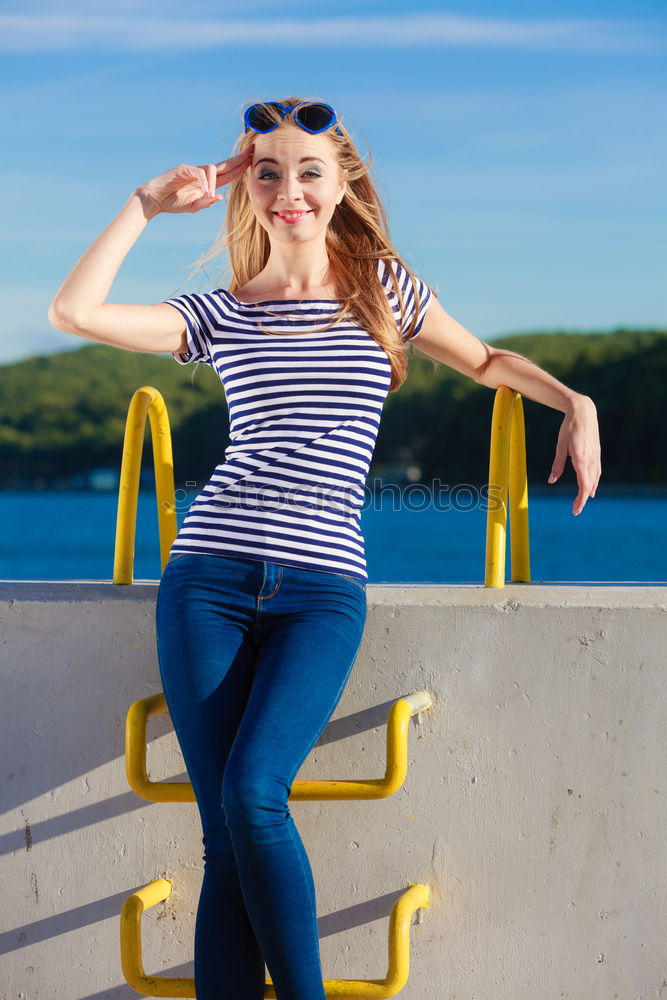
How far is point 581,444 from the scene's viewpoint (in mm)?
2453

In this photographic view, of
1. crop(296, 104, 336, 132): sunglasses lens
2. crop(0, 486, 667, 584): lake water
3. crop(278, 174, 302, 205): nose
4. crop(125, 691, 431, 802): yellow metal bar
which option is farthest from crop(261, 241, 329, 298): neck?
crop(0, 486, 667, 584): lake water

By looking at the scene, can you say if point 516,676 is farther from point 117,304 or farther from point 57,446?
point 57,446

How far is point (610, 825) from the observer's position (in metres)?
2.49

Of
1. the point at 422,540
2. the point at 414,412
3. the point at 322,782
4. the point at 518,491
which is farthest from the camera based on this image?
the point at 414,412

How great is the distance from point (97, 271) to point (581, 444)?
114 centimetres

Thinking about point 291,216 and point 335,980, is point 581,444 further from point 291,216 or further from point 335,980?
point 335,980

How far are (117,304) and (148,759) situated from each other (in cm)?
110

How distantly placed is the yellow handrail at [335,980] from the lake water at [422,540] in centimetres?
3908

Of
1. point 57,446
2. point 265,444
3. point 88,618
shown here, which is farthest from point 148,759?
point 57,446

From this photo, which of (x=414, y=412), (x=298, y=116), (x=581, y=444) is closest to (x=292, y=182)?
(x=298, y=116)

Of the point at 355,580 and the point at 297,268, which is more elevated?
the point at 297,268

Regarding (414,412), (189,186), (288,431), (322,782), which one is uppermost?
(414,412)

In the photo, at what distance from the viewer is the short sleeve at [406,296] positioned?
257cm

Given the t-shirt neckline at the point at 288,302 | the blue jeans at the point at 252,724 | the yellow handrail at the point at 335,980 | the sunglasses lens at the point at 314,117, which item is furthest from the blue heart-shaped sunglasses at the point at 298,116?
the yellow handrail at the point at 335,980
